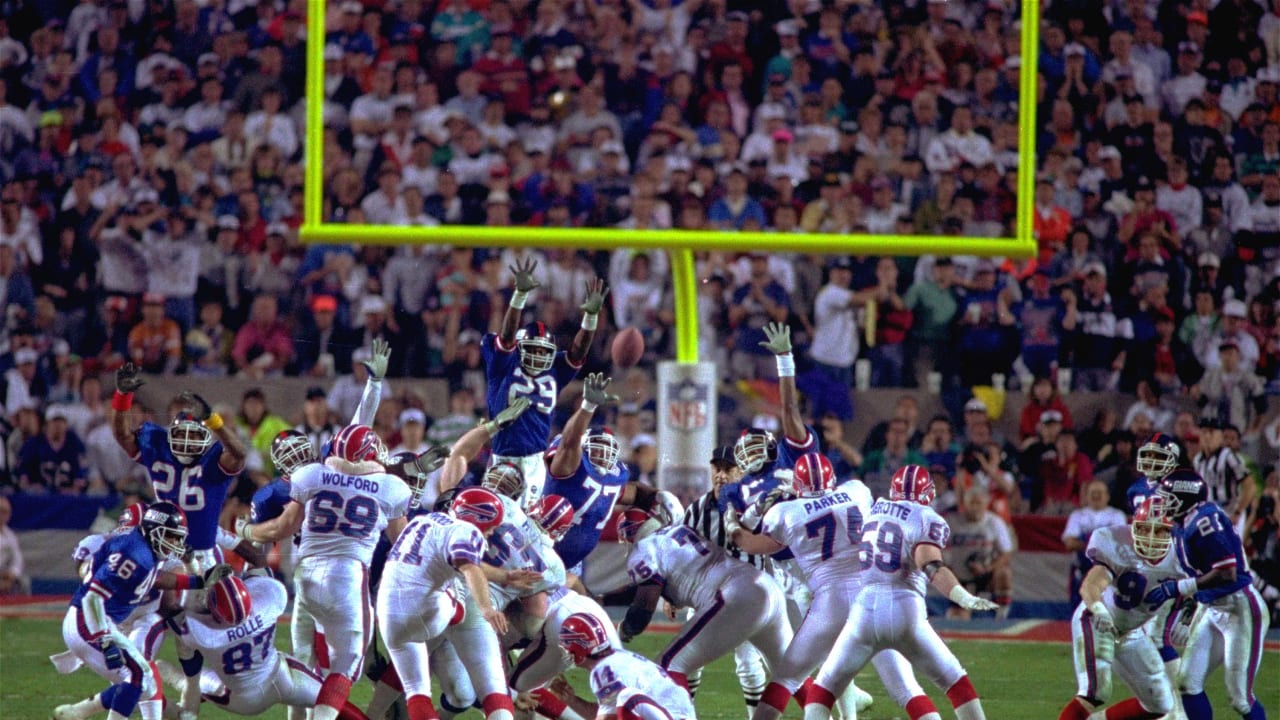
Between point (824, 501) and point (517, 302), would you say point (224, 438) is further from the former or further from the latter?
point (824, 501)

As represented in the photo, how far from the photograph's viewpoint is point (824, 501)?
8.61m

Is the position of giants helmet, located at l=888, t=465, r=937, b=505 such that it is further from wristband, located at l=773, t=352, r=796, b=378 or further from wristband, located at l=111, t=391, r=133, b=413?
wristband, located at l=111, t=391, r=133, b=413

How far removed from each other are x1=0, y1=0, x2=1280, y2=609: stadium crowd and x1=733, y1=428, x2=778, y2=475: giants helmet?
16.0ft

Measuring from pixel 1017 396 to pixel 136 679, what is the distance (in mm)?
8420

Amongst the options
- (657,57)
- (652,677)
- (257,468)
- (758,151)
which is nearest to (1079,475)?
(758,151)

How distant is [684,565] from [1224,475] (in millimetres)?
6168

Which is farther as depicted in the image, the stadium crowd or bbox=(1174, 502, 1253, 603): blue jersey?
the stadium crowd

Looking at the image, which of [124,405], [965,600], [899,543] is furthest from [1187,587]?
[124,405]

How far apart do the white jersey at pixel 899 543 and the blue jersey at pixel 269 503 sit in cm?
293

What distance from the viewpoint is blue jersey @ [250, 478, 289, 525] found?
30.2 ft

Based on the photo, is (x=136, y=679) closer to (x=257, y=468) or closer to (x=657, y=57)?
(x=257, y=468)

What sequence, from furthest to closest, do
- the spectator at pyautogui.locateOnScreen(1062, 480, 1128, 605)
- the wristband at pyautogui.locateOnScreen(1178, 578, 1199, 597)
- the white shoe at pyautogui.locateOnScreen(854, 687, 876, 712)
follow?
the spectator at pyautogui.locateOnScreen(1062, 480, 1128, 605), the white shoe at pyautogui.locateOnScreen(854, 687, 876, 712), the wristband at pyautogui.locateOnScreen(1178, 578, 1199, 597)

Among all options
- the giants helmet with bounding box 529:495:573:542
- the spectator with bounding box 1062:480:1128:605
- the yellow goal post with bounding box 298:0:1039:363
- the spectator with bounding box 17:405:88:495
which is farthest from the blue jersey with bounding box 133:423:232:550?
the spectator with bounding box 1062:480:1128:605

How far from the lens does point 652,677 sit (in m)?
7.29
